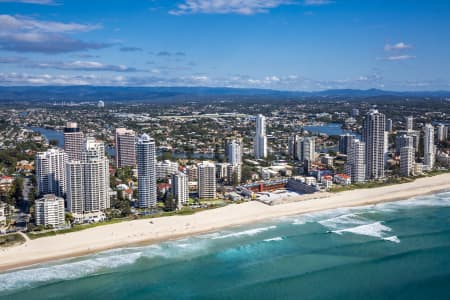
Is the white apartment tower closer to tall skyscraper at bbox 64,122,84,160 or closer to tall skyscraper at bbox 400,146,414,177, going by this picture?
tall skyscraper at bbox 64,122,84,160

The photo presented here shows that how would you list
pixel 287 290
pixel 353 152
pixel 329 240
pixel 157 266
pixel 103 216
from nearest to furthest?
pixel 287 290 < pixel 157 266 < pixel 329 240 < pixel 103 216 < pixel 353 152

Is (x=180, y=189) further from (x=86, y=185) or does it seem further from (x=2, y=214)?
(x=2, y=214)

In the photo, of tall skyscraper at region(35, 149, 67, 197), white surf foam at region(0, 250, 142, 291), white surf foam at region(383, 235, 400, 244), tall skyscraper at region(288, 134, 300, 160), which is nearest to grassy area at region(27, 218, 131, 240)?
white surf foam at region(0, 250, 142, 291)

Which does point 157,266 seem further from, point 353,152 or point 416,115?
point 416,115

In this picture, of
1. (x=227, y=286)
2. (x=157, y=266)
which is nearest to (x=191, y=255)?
(x=157, y=266)

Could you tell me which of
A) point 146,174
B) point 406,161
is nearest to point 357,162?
point 406,161
